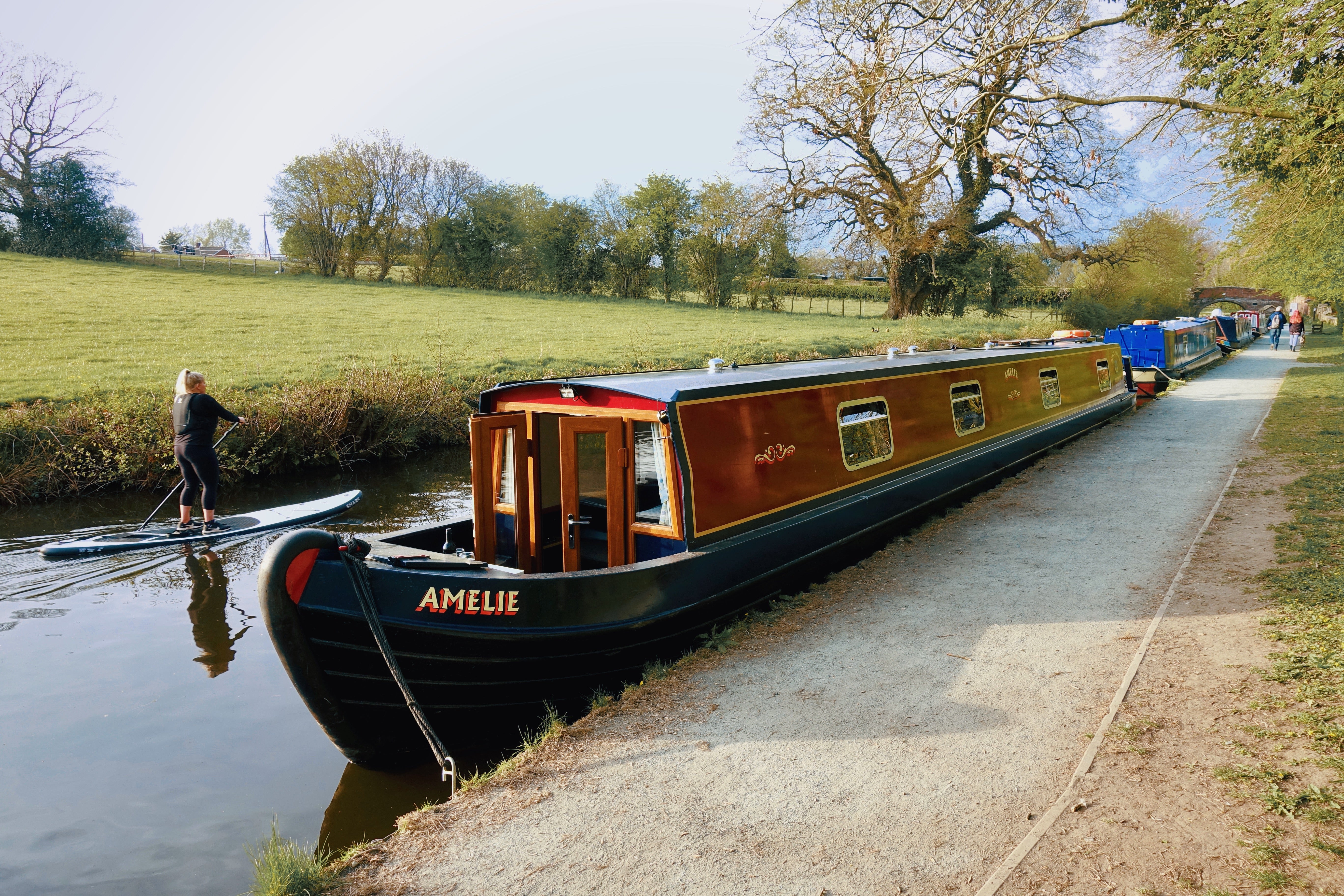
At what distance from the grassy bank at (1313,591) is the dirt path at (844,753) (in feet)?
2.25

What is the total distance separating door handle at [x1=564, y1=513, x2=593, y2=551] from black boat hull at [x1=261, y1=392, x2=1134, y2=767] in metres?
0.47

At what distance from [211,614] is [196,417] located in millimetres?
2521

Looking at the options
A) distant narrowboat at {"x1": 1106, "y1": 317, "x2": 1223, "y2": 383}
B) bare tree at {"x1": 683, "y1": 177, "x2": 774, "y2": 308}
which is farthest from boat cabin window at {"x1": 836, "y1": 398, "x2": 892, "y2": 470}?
bare tree at {"x1": 683, "y1": 177, "x2": 774, "y2": 308}

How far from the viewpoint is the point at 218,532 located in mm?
8172

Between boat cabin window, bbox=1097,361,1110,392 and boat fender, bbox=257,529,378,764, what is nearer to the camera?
boat fender, bbox=257,529,378,764

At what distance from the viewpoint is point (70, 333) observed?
638 inches

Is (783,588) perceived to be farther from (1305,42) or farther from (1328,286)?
(1328,286)

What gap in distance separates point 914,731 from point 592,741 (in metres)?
1.49

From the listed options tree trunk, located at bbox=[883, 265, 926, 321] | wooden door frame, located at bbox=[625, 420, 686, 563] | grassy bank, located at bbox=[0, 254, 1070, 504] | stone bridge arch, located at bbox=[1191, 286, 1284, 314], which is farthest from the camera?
stone bridge arch, located at bbox=[1191, 286, 1284, 314]

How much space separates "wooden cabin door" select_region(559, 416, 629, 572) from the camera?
462 centimetres

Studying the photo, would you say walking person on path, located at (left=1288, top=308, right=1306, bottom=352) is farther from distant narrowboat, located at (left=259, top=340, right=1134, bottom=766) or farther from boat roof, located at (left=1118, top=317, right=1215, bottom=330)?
distant narrowboat, located at (left=259, top=340, right=1134, bottom=766)

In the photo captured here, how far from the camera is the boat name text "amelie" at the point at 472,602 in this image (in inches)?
151

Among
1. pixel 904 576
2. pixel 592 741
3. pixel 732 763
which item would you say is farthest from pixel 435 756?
pixel 904 576

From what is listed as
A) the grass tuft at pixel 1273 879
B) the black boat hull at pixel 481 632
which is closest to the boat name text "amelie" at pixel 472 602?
the black boat hull at pixel 481 632
